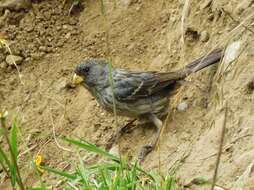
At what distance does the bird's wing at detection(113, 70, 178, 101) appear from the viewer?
24.3ft

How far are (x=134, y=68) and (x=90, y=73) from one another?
21.7 inches

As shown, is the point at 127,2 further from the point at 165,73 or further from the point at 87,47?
the point at 165,73

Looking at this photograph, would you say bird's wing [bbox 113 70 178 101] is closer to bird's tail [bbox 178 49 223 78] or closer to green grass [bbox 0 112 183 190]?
bird's tail [bbox 178 49 223 78]

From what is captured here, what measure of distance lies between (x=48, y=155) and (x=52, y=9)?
2104 mm

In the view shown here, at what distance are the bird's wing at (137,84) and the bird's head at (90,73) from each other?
0.80 feet

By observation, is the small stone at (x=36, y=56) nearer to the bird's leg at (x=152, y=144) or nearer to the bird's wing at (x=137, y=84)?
the bird's wing at (x=137, y=84)

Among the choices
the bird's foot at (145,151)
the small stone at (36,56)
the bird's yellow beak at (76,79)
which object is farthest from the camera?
the small stone at (36,56)

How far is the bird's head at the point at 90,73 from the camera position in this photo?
7.70 meters

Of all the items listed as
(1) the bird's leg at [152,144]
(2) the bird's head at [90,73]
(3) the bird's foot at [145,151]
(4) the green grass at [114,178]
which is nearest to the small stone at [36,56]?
(2) the bird's head at [90,73]

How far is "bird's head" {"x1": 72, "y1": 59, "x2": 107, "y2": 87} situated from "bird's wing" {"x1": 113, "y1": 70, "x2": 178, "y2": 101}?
9.6 inches

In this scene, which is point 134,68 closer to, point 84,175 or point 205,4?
point 205,4

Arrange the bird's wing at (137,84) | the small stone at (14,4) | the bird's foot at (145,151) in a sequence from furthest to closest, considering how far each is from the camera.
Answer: the small stone at (14,4) → the bird's wing at (137,84) → the bird's foot at (145,151)

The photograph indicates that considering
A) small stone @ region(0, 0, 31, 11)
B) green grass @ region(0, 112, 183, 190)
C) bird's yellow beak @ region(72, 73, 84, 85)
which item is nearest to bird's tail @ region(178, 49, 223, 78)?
bird's yellow beak @ region(72, 73, 84, 85)

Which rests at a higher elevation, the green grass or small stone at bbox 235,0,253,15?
small stone at bbox 235,0,253,15
